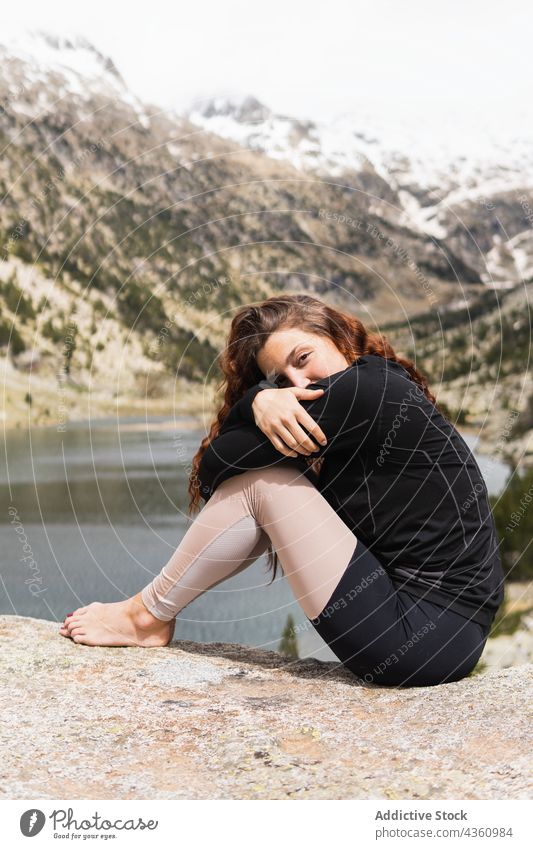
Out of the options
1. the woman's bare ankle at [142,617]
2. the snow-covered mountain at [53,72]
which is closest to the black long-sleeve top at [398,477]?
the woman's bare ankle at [142,617]

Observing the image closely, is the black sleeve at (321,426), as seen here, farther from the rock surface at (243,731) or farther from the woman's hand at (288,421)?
the rock surface at (243,731)

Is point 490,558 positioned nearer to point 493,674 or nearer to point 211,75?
point 493,674

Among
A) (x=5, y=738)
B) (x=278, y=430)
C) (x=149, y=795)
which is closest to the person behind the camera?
(x=149, y=795)

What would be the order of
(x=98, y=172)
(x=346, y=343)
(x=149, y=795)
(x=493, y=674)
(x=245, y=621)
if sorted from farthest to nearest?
1. (x=98, y=172)
2. (x=245, y=621)
3. (x=346, y=343)
4. (x=493, y=674)
5. (x=149, y=795)

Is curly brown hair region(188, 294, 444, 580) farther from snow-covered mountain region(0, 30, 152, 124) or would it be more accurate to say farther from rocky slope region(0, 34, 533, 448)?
snow-covered mountain region(0, 30, 152, 124)

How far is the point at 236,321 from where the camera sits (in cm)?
308

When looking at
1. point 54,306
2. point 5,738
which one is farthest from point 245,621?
point 54,306

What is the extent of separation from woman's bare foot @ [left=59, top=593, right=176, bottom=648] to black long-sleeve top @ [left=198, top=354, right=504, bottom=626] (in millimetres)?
685

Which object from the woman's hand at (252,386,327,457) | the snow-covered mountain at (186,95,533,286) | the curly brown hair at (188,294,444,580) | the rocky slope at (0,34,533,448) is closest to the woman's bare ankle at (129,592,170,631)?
the curly brown hair at (188,294,444,580)

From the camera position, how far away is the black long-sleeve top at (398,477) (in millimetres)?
2547

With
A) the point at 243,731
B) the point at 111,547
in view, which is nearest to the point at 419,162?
the point at 111,547

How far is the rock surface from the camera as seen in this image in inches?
78.7

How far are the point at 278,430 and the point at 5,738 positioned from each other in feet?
3.81

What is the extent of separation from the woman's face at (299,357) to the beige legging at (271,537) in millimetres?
409
